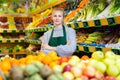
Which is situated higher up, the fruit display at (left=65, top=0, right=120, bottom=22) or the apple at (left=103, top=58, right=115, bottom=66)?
the fruit display at (left=65, top=0, right=120, bottom=22)

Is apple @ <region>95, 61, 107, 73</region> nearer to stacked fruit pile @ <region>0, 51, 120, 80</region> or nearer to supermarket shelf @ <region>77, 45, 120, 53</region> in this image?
stacked fruit pile @ <region>0, 51, 120, 80</region>

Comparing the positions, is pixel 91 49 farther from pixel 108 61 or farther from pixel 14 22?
pixel 14 22

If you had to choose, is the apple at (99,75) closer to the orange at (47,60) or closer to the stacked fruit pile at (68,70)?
the stacked fruit pile at (68,70)

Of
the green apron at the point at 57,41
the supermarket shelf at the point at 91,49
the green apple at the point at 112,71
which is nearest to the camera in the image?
the green apple at the point at 112,71

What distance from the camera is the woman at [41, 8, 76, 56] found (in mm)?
3752

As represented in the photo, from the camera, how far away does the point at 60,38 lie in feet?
12.9

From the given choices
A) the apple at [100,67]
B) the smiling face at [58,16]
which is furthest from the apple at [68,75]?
the smiling face at [58,16]

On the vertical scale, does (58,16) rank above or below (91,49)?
above

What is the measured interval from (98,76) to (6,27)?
749cm

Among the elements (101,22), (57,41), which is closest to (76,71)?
(101,22)

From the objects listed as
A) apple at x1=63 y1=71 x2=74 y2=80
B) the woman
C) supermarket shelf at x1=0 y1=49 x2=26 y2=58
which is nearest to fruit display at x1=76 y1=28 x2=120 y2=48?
the woman

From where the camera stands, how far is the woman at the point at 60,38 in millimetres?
3752

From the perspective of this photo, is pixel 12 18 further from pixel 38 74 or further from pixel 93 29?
pixel 38 74

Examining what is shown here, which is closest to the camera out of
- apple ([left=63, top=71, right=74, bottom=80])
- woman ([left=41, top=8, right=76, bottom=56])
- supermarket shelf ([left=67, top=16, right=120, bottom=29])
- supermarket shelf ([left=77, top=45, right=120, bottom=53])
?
apple ([left=63, top=71, right=74, bottom=80])
